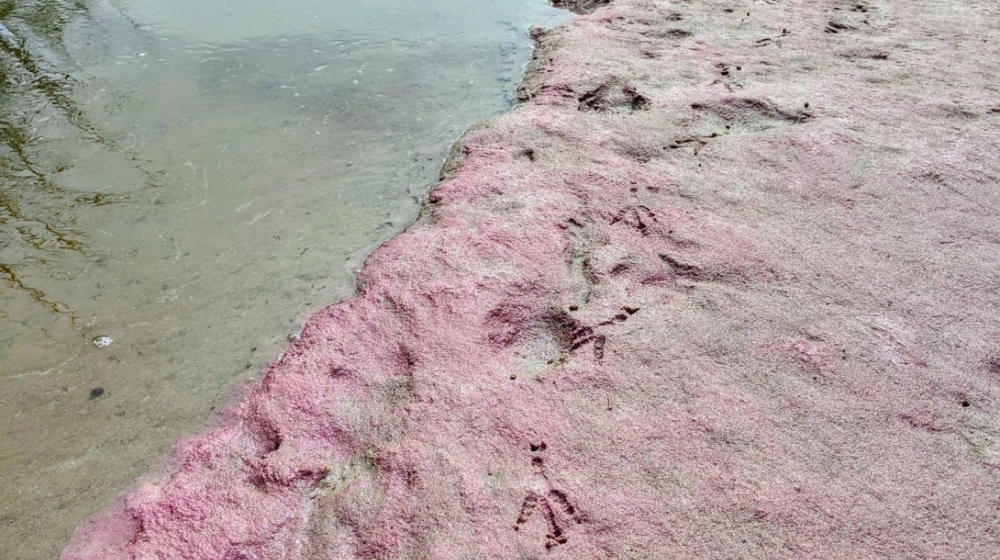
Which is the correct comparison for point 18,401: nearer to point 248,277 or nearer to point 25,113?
point 248,277

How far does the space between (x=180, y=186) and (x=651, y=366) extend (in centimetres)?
223

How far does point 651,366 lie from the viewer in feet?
6.86

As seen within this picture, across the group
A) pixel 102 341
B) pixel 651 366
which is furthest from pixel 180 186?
pixel 651 366

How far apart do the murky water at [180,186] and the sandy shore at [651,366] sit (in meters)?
0.20

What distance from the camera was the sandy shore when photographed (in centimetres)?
172

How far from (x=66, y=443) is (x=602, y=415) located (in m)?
1.57

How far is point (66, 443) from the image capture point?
210 cm

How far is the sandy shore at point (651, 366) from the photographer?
1722mm

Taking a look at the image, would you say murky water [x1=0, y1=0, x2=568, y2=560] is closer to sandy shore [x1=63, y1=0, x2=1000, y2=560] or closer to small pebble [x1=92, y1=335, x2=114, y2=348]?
small pebble [x1=92, y1=335, x2=114, y2=348]

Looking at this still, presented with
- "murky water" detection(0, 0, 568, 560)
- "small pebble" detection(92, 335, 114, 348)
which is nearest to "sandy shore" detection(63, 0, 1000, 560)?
"murky water" detection(0, 0, 568, 560)

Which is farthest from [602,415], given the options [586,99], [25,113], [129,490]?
[25,113]

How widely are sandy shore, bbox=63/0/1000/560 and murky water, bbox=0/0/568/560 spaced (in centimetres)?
20

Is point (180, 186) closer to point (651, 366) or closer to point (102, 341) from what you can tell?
point (102, 341)

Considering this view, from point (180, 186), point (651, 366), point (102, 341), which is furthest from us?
point (180, 186)
